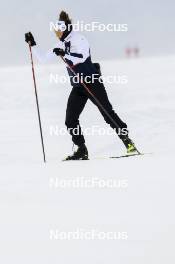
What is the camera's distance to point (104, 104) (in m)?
7.88

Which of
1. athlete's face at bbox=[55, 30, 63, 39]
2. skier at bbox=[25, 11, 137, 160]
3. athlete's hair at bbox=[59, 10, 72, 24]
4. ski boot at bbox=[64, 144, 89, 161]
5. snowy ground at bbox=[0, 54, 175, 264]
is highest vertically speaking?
athlete's hair at bbox=[59, 10, 72, 24]

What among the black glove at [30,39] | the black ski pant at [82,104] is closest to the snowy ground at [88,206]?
the black ski pant at [82,104]

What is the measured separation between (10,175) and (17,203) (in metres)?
1.44

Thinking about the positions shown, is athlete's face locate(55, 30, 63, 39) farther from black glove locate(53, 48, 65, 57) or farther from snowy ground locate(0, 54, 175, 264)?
snowy ground locate(0, 54, 175, 264)

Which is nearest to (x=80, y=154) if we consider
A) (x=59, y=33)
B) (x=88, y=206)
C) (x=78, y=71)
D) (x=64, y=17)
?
(x=78, y=71)

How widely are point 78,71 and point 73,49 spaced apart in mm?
326

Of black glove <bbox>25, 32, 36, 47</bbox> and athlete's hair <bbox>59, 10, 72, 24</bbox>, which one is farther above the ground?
athlete's hair <bbox>59, 10, 72, 24</bbox>

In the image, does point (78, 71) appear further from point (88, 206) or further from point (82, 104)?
point (88, 206)

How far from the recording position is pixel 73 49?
762 centimetres

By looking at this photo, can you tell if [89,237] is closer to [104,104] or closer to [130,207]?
[130,207]

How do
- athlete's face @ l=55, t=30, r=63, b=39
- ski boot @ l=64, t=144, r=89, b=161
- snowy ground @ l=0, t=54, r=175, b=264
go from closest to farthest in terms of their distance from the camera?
1. snowy ground @ l=0, t=54, r=175, b=264
2. athlete's face @ l=55, t=30, r=63, b=39
3. ski boot @ l=64, t=144, r=89, b=161

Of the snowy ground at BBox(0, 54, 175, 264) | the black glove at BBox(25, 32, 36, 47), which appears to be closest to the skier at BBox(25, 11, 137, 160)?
the black glove at BBox(25, 32, 36, 47)

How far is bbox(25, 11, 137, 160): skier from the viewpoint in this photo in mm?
7566

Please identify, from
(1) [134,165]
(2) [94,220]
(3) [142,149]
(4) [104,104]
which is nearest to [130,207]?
(2) [94,220]
